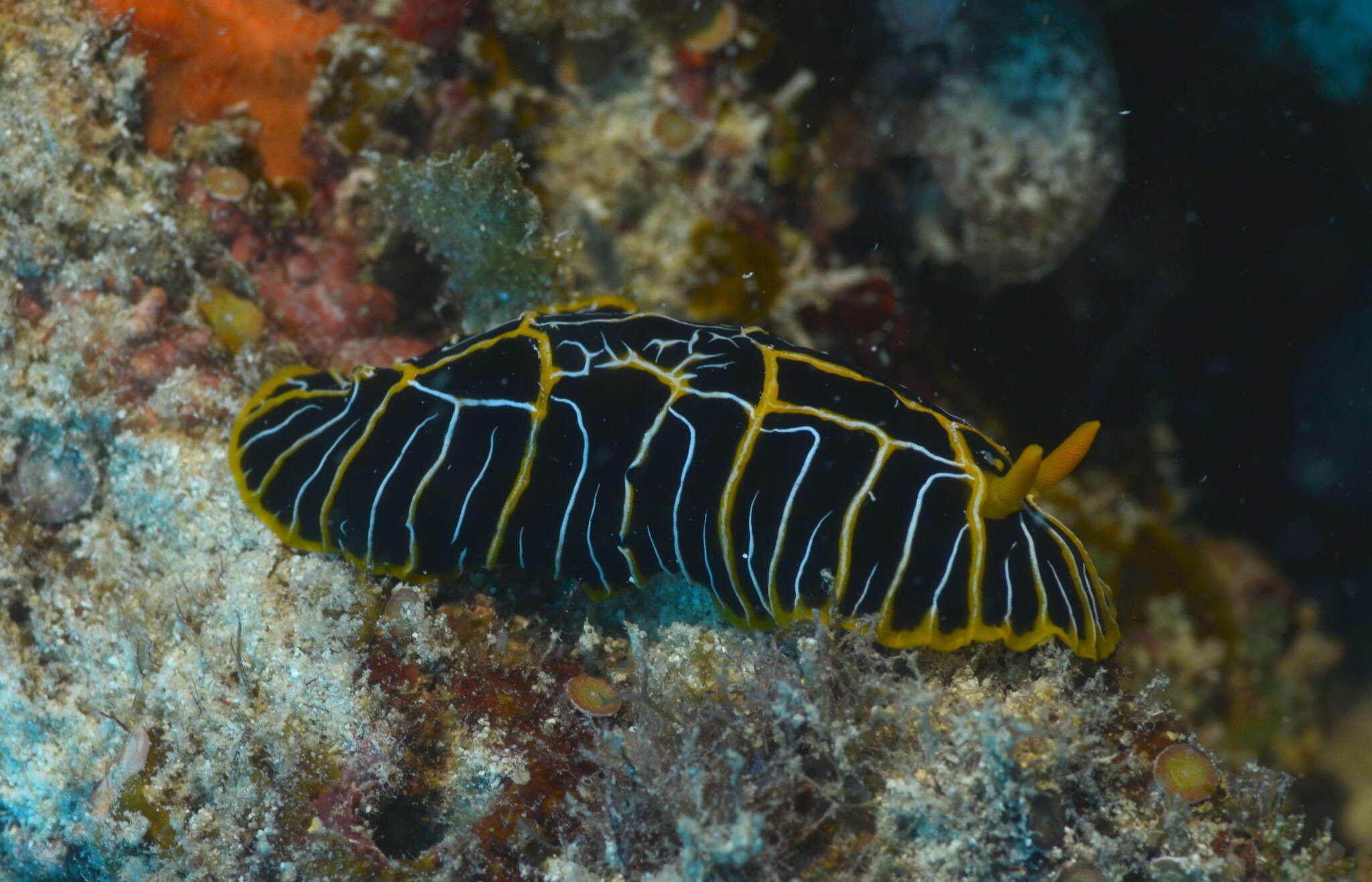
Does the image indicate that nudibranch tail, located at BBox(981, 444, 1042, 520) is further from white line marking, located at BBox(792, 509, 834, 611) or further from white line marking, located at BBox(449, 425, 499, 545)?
white line marking, located at BBox(449, 425, 499, 545)

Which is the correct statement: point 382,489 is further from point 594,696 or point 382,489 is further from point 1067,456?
point 1067,456

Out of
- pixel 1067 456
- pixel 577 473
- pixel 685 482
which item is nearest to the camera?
pixel 1067 456

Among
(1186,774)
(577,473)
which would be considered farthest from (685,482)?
(1186,774)

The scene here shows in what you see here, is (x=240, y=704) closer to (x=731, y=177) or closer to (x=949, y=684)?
(x=949, y=684)

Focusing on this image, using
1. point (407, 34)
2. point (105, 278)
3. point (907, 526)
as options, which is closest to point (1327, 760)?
point (907, 526)

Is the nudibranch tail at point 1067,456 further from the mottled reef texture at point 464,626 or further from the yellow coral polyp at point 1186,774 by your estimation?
the yellow coral polyp at point 1186,774

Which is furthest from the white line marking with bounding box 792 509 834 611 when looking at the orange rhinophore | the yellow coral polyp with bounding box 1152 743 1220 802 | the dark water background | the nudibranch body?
the orange rhinophore

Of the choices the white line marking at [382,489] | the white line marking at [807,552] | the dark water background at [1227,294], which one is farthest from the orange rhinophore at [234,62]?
the white line marking at [807,552]
